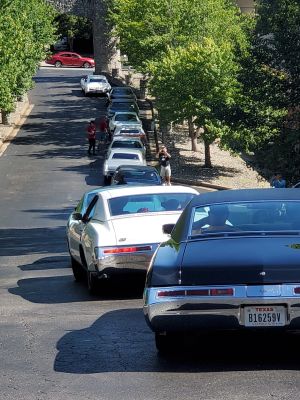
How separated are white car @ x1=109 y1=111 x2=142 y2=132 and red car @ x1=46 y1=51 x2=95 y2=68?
43074mm

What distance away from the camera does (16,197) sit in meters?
38.0

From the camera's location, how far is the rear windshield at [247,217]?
8953mm

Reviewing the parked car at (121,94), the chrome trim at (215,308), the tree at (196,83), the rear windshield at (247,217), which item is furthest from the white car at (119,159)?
the chrome trim at (215,308)

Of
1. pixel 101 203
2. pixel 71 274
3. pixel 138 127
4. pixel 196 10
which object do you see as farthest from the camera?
pixel 196 10

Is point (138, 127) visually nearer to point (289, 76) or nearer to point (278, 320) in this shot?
point (289, 76)

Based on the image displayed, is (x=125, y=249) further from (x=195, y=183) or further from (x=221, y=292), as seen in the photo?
(x=195, y=183)

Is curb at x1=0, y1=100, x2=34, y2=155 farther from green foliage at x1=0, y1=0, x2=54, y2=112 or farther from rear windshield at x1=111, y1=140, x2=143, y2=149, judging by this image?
rear windshield at x1=111, y1=140, x2=143, y2=149

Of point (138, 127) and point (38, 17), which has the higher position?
point (38, 17)

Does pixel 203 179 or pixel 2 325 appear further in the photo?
pixel 203 179

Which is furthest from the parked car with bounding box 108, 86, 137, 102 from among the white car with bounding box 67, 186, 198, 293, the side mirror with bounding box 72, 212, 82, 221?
the white car with bounding box 67, 186, 198, 293

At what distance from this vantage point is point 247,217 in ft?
30.0

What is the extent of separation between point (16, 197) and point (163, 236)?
1004 inches

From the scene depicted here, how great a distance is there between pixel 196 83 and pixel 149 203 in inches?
1430

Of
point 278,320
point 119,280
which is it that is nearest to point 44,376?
point 278,320
